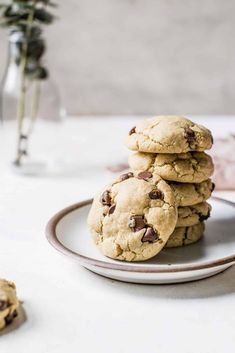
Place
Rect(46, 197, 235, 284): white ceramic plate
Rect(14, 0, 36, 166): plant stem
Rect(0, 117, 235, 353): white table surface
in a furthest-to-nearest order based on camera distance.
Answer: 1. Rect(14, 0, 36, 166): plant stem
2. Rect(46, 197, 235, 284): white ceramic plate
3. Rect(0, 117, 235, 353): white table surface

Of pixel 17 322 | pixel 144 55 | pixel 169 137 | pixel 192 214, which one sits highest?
pixel 144 55

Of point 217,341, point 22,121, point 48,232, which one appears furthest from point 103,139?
point 217,341

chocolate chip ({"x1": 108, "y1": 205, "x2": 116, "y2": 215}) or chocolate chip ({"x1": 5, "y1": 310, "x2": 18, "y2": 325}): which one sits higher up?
chocolate chip ({"x1": 108, "y1": 205, "x2": 116, "y2": 215})

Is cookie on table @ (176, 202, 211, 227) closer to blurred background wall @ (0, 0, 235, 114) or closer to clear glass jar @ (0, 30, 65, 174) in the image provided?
clear glass jar @ (0, 30, 65, 174)

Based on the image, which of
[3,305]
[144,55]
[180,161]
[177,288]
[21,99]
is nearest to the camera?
[3,305]

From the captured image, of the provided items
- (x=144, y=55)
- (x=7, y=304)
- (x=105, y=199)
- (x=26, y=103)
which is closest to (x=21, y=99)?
(x=26, y=103)

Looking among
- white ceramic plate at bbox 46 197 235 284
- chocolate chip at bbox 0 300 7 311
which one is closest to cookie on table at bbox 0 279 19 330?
chocolate chip at bbox 0 300 7 311

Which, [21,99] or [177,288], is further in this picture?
[21,99]

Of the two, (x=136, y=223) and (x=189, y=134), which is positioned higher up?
(x=189, y=134)

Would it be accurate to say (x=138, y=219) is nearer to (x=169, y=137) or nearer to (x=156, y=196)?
(x=156, y=196)
